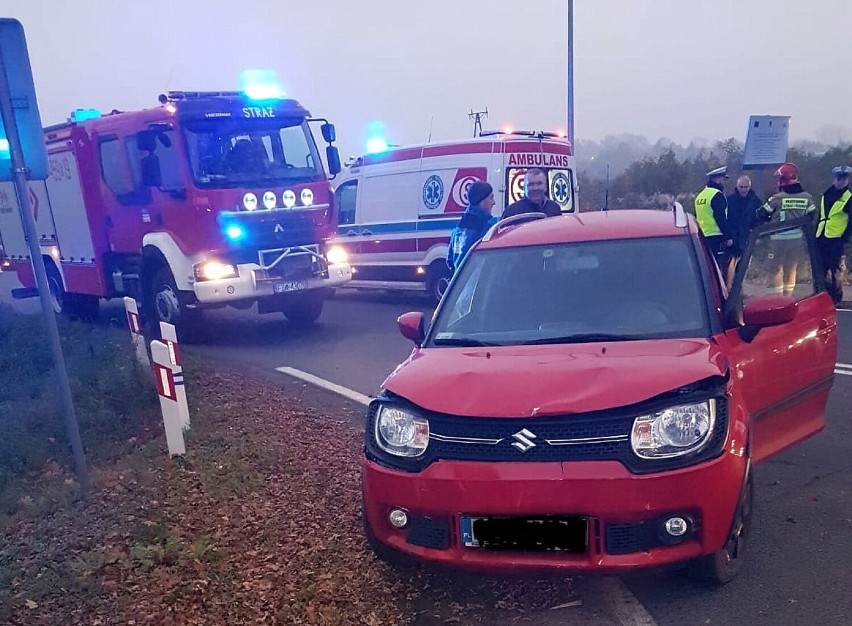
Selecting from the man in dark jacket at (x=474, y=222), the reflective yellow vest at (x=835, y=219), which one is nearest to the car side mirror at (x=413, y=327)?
the man in dark jacket at (x=474, y=222)

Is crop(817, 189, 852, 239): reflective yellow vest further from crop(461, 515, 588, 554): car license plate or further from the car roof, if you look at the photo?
crop(461, 515, 588, 554): car license plate

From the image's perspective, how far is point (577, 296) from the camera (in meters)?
4.43

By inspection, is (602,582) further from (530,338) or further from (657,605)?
(530,338)

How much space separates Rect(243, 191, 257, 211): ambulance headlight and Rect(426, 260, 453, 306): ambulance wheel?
3.69 meters

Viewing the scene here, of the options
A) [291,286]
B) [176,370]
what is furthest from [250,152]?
[176,370]

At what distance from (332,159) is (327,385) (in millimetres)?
4383

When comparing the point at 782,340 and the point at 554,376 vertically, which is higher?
the point at 554,376

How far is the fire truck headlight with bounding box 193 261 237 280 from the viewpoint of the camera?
10078 millimetres

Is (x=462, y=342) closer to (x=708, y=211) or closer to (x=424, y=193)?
(x=708, y=211)

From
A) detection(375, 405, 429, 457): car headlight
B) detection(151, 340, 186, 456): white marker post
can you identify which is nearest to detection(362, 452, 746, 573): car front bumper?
detection(375, 405, 429, 457): car headlight

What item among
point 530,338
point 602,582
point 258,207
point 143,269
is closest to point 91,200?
point 143,269

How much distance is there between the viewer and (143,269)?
11008 millimetres

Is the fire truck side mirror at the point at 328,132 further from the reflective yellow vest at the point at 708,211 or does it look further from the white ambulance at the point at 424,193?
the reflective yellow vest at the point at 708,211

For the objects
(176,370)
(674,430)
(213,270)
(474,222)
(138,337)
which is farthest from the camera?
(213,270)
